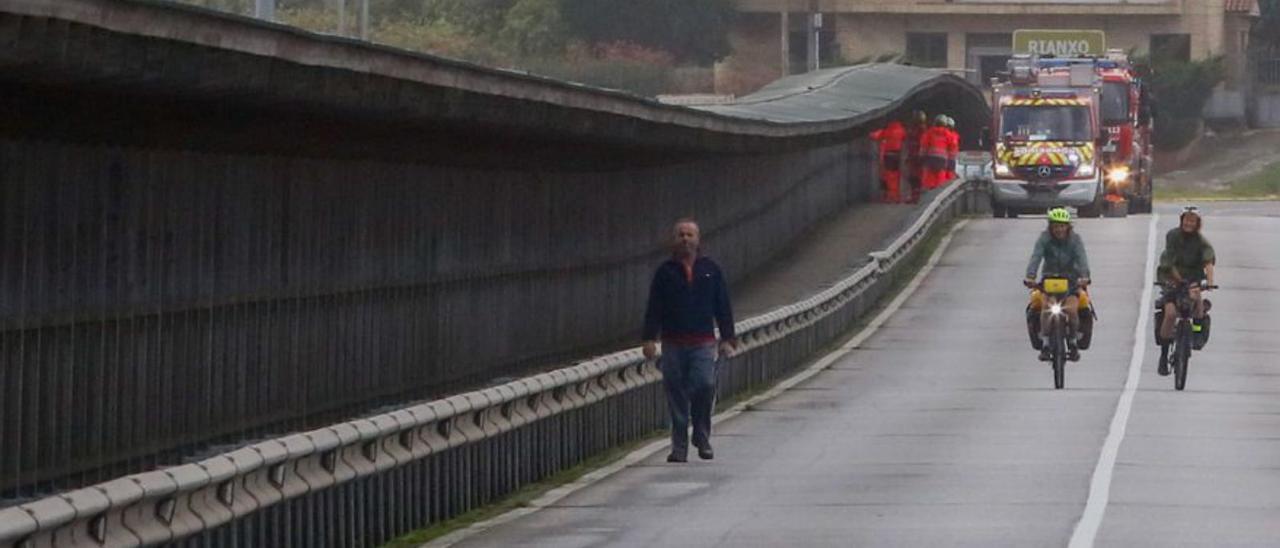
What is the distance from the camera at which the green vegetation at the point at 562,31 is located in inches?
2377

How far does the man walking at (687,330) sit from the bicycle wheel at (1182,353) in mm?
8724

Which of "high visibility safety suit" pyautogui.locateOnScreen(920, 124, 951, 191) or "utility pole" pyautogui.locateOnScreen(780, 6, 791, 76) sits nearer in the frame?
"high visibility safety suit" pyautogui.locateOnScreen(920, 124, 951, 191)

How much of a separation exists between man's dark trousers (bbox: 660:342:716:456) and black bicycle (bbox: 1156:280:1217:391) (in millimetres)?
8374

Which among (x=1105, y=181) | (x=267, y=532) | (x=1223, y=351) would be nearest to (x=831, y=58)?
(x=1105, y=181)

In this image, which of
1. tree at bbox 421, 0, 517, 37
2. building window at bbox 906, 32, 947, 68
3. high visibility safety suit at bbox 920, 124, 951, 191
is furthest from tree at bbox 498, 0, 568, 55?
building window at bbox 906, 32, 947, 68

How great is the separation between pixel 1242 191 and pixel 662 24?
20.3m

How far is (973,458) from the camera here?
21562 mm

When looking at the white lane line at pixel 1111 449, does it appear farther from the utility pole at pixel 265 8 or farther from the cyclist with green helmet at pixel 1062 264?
the utility pole at pixel 265 8

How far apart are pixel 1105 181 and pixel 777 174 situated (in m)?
17.8

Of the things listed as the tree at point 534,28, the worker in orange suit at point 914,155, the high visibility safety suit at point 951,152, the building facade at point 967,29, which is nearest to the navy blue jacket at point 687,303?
the worker in orange suit at point 914,155

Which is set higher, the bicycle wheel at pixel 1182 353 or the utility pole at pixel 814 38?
the utility pole at pixel 814 38

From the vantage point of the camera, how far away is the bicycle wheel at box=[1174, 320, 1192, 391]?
2878 cm

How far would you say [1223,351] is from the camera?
1412 inches

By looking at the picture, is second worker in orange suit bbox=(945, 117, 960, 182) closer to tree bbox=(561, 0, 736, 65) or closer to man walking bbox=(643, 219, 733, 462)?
tree bbox=(561, 0, 736, 65)
